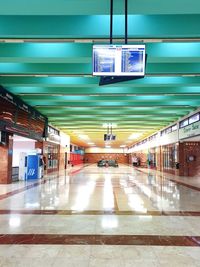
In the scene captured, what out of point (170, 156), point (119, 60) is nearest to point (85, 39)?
point (119, 60)

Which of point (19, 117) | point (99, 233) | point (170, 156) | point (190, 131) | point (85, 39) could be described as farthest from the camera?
point (170, 156)

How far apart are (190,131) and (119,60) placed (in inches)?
464

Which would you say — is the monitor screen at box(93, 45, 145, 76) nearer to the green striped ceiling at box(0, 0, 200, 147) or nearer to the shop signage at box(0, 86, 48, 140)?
the green striped ceiling at box(0, 0, 200, 147)

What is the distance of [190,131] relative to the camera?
15.3 m

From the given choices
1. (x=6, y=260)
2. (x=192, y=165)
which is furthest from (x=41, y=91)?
(x=192, y=165)

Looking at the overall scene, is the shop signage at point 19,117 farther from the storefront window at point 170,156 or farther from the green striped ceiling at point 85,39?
the storefront window at point 170,156

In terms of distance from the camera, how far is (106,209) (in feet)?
21.7

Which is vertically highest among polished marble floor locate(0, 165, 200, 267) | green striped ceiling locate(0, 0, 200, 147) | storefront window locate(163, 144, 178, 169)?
green striped ceiling locate(0, 0, 200, 147)

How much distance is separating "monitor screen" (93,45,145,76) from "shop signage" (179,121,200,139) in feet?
33.7

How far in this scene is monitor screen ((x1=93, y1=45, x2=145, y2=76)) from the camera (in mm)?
4594

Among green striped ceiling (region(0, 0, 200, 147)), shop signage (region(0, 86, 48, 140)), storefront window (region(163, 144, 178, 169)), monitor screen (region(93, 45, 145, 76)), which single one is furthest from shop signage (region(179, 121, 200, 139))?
monitor screen (region(93, 45, 145, 76))

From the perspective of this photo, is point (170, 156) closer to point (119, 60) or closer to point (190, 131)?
point (190, 131)

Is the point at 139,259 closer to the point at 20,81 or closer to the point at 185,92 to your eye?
the point at 20,81

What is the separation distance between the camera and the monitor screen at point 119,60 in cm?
459
